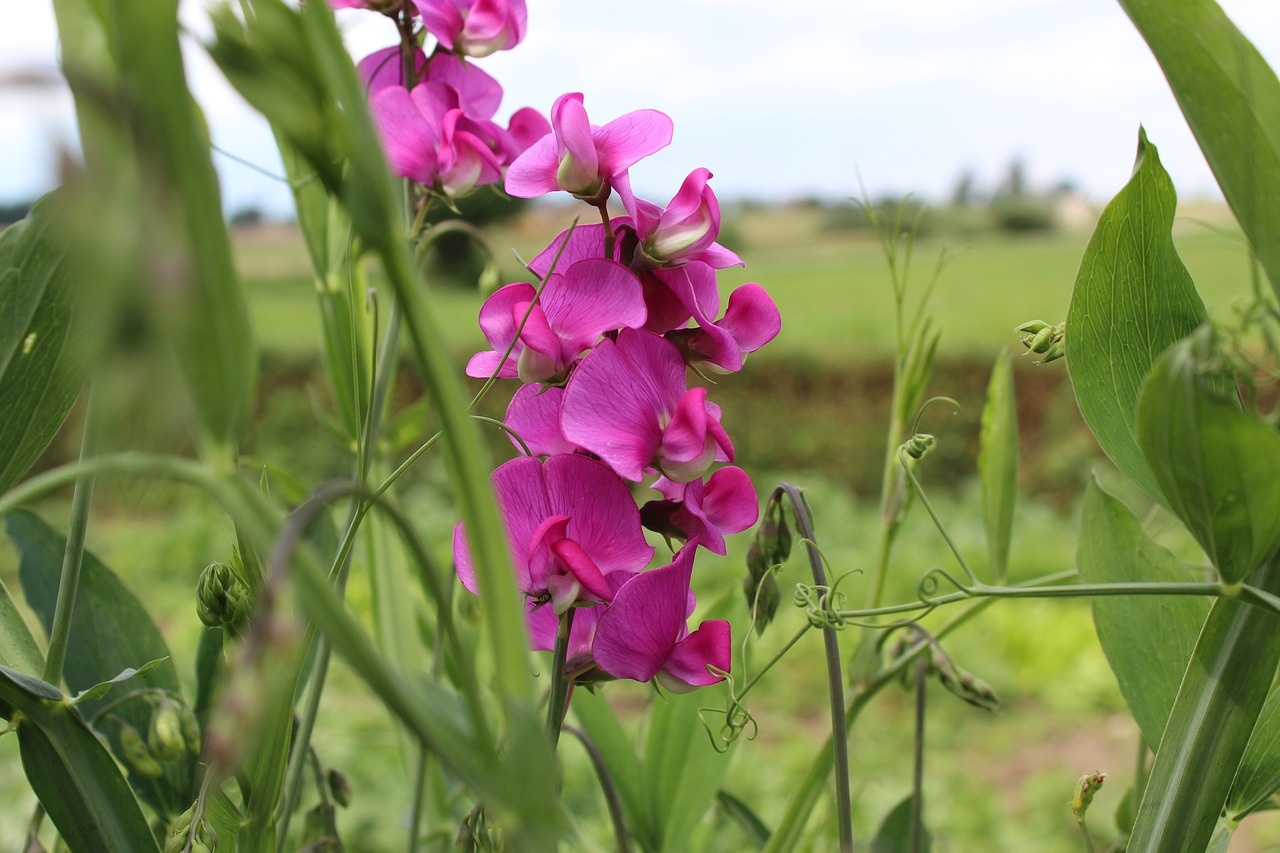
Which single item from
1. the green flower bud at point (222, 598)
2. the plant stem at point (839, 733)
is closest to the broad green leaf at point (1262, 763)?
the plant stem at point (839, 733)

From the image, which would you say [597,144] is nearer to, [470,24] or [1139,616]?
[470,24]

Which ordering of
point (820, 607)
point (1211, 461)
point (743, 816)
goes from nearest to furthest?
point (1211, 461)
point (820, 607)
point (743, 816)

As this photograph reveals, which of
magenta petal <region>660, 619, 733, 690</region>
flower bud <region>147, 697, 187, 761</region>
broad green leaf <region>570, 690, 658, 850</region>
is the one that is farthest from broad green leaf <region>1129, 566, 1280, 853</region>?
flower bud <region>147, 697, 187, 761</region>

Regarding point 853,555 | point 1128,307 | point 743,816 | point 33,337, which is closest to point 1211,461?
point 1128,307

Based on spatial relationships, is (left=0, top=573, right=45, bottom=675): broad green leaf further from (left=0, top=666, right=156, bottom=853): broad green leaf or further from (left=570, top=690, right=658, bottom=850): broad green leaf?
(left=570, top=690, right=658, bottom=850): broad green leaf

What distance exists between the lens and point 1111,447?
1.19 ft

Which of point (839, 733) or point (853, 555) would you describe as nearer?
point (839, 733)

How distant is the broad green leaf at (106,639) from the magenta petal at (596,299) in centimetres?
28

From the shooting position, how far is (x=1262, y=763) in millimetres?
378

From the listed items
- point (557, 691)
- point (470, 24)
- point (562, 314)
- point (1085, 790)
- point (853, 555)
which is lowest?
point (853, 555)

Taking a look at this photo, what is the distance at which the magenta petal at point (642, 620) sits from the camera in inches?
12.1

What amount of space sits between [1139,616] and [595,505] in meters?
0.26

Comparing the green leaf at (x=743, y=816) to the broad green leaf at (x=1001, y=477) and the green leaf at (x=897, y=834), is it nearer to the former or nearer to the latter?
the green leaf at (x=897, y=834)

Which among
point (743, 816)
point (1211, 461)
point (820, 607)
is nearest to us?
point (1211, 461)
